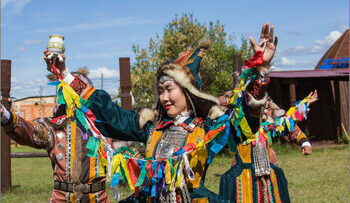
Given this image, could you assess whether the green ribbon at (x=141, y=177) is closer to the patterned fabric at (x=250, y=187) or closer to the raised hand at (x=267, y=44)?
the raised hand at (x=267, y=44)

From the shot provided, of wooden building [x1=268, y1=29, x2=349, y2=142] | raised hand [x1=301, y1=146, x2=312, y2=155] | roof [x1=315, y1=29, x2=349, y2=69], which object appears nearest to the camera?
raised hand [x1=301, y1=146, x2=312, y2=155]

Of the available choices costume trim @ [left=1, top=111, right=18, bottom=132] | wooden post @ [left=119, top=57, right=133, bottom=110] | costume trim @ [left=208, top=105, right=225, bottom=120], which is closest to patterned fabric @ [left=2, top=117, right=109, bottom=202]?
costume trim @ [left=1, top=111, right=18, bottom=132]

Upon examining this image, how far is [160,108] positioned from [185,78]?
1.14ft

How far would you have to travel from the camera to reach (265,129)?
17.7 feet

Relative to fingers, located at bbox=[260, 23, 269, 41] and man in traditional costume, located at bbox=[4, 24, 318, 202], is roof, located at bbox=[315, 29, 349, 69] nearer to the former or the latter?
man in traditional costume, located at bbox=[4, 24, 318, 202]

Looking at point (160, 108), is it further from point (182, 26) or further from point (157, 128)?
point (182, 26)

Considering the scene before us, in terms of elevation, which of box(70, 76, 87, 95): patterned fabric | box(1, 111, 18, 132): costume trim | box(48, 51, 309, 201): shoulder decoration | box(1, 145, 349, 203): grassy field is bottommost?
box(1, 145, 349, 203): grassy field

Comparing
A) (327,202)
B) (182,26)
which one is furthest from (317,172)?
(182,26)

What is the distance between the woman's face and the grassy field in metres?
4.71

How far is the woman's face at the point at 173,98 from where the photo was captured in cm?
316

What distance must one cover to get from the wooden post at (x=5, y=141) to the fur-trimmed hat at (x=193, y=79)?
16.6ft

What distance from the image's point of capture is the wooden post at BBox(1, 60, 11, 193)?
7.55 meters

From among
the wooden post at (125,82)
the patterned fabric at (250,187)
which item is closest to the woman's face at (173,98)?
the patterned fabric at (250,187)

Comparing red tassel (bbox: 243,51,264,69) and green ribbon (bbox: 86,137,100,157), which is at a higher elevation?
red tassel (bbox: 243,51,264,69)
